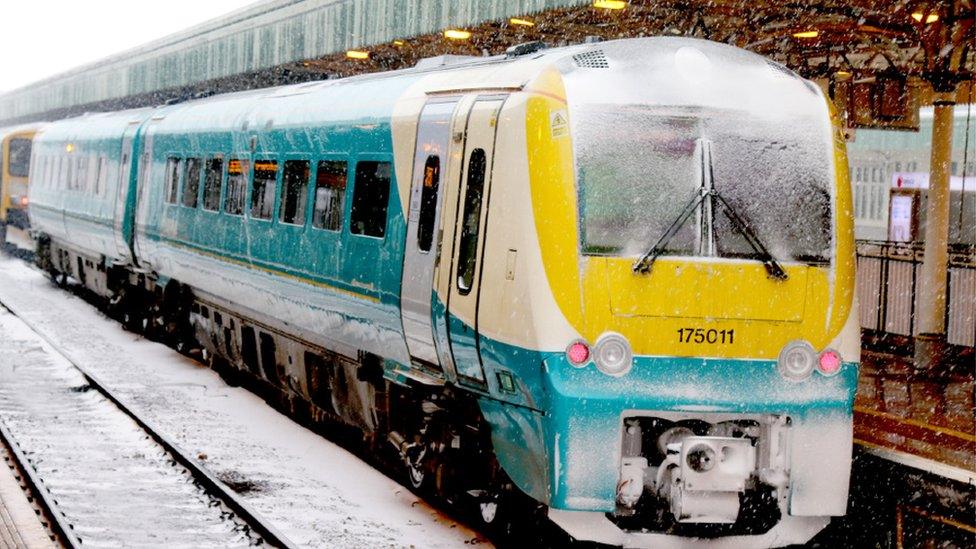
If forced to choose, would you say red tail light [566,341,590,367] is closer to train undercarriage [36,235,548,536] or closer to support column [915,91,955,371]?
train undercarriage [36,235,548,536]

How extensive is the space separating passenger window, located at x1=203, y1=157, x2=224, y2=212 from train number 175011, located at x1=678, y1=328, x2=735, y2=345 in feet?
26.9

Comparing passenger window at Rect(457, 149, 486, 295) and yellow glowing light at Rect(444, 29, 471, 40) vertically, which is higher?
yellow glowing light at Rect(444, 29, 471, 40)

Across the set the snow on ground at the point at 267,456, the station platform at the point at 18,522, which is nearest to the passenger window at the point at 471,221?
the snow on ground at the point at 267,456

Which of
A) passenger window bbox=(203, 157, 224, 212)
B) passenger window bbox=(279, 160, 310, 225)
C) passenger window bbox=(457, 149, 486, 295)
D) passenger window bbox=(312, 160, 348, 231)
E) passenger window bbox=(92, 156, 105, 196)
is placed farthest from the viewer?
passenger window bbox=(92, 156, 105, 196)

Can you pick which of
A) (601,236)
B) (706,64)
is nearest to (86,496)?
(601,236)

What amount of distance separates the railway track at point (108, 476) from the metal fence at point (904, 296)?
8159mm

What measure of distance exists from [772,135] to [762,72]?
1.39 ft

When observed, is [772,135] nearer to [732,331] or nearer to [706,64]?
[706,64]

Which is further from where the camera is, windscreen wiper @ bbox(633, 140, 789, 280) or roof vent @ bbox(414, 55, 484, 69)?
roof vent @ bbox(414, 55, 484, 69)

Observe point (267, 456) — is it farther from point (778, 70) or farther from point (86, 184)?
point (86, 184)

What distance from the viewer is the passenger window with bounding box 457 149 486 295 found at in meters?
7.95

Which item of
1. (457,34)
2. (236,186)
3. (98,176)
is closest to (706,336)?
(236,186)

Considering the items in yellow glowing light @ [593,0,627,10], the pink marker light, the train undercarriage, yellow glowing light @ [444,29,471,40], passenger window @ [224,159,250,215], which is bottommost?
the train undercarriage

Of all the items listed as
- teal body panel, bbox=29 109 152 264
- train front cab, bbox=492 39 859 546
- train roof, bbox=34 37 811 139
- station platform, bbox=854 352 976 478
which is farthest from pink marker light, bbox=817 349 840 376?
teal body panel, bbox=29 109 152 264
